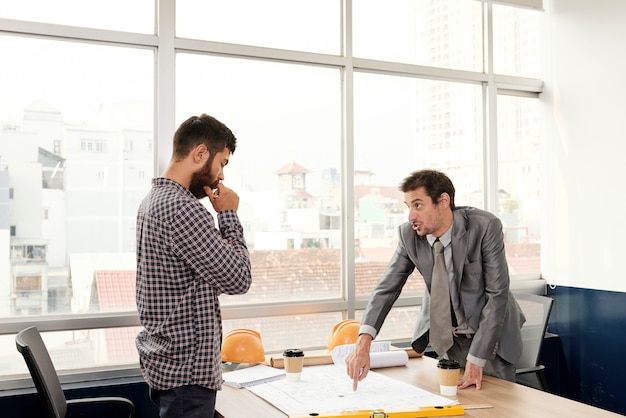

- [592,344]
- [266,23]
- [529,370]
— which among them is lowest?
[592,344]

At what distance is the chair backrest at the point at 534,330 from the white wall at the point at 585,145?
1139mm

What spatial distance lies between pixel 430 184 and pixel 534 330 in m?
1.25

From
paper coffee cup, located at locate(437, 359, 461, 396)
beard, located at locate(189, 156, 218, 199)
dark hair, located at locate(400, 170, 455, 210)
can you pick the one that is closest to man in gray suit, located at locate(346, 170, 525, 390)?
dark hair, located at locate(400, 170, 455, 210)

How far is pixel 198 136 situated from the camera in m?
2.12

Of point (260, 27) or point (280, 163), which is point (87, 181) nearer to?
point (280, 163)

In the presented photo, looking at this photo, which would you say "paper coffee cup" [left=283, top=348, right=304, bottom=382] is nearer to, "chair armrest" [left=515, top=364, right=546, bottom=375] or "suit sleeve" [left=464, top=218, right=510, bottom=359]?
"suit sleeve" [left=464, top=218, right=510, bottom=359]

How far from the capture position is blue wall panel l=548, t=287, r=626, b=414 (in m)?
4.29

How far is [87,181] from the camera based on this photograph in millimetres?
3332

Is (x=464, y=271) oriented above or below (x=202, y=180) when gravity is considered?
below

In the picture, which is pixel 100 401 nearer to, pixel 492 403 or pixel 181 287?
pixel 181 287

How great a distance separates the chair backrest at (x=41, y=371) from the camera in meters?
2.37

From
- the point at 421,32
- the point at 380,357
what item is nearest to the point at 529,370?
the point at 380,357

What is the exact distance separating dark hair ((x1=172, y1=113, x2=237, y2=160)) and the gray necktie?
1.14m

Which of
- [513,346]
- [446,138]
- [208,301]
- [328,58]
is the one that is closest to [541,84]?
[446,138]
